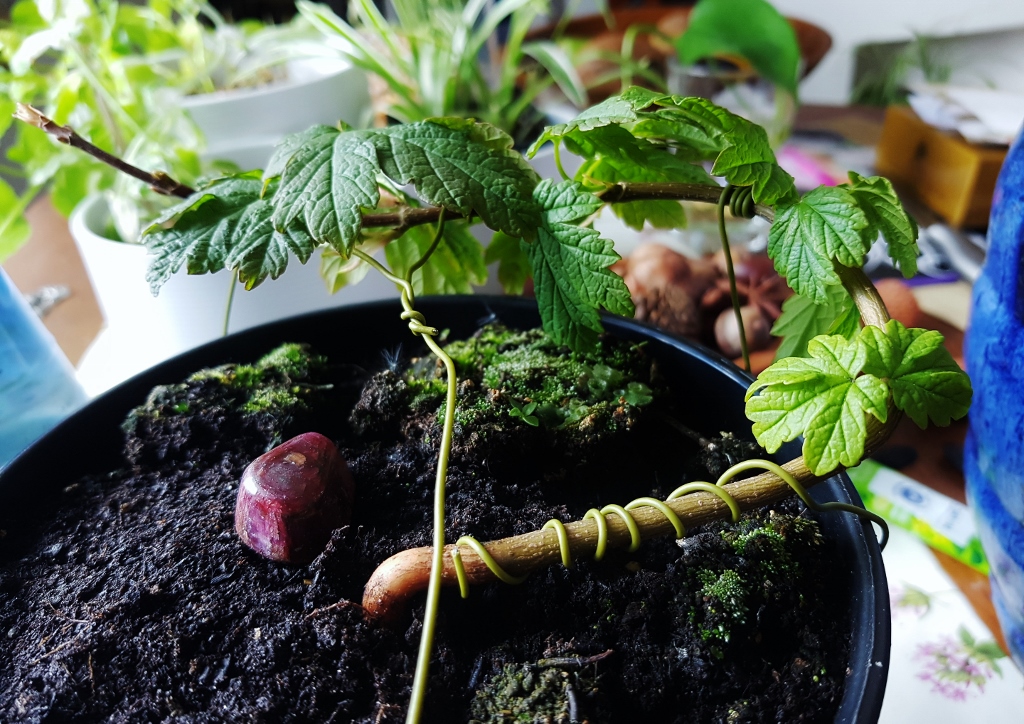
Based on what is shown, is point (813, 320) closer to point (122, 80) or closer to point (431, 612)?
point (431, 612)

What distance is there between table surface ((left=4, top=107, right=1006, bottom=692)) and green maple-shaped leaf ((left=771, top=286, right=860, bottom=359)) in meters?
0.35

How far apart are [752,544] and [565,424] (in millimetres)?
132

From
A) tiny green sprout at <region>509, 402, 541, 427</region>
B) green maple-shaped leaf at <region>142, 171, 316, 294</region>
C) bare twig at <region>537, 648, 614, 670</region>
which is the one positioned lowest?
bare twig at <region>537, 648, 614, 670</region>

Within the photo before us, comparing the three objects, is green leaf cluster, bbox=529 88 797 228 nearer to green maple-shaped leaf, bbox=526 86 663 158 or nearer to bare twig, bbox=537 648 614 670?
green maple-shaped leaf, bbox=526 86 663 158

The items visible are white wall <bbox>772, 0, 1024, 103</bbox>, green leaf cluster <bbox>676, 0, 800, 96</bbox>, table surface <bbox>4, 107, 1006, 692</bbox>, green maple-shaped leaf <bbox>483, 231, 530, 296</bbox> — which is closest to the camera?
green maple-shaped leaf <bbox>483, 231, 530, 296</bbox>

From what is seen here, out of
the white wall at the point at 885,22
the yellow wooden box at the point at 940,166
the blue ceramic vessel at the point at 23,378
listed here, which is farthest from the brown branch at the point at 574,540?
the white wall at the point at 885,22

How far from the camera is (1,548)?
0.40 meters

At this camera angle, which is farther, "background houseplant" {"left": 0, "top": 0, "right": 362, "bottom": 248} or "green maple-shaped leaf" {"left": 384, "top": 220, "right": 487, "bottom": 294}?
"background houseplant" {"left": 0, "top": 0, "right": 362, "bottom": 248}

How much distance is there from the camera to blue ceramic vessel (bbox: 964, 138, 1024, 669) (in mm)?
421

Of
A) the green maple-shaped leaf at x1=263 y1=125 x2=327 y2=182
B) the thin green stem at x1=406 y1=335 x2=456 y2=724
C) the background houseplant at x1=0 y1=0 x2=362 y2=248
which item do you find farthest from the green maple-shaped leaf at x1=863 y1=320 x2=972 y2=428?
the background houseplant at x1=0 y1=0 x2=362 y2=248

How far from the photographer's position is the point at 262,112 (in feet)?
2.74

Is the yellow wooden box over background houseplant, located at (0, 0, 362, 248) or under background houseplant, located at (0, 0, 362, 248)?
under

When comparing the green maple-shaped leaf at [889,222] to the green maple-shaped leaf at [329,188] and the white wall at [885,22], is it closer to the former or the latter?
the green maple-shaped leaf at [329,188]

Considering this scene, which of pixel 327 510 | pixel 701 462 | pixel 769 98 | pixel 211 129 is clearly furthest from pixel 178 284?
pixel 769 98
